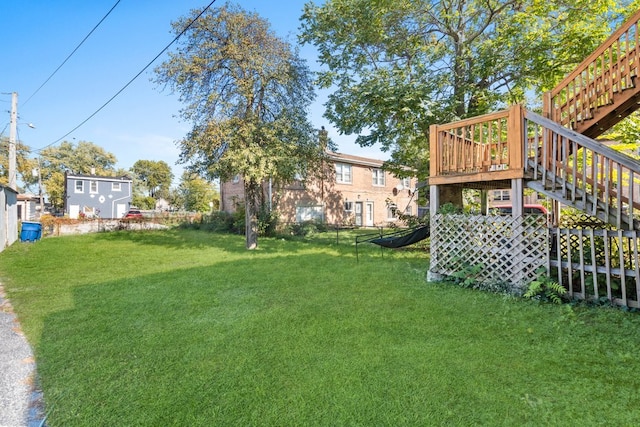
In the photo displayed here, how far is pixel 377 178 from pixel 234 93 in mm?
14309

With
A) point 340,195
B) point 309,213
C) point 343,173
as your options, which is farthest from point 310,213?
point 343,173

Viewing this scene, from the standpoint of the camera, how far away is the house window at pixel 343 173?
2097cm

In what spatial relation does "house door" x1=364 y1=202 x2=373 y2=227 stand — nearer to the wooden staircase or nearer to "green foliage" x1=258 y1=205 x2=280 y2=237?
"green foliage" x1=258 y1=205 x2=280 y2=237

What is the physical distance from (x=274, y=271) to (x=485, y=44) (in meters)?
8.12

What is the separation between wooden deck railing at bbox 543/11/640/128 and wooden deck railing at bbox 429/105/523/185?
0.93 meters

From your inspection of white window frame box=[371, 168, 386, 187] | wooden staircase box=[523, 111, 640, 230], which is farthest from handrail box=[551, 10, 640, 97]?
white window frame box=[371, 168, 386, 187]

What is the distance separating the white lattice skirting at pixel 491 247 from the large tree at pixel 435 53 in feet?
13.2

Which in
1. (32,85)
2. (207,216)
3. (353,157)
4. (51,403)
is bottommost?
(51,403)

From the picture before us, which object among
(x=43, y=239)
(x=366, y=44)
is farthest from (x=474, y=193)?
(x=43, y=239)

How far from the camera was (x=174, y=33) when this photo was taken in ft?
35.9

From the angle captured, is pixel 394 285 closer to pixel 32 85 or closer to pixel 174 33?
pixel 174 33

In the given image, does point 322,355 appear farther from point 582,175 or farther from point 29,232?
point 29,232

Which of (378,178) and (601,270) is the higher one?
(378,178)

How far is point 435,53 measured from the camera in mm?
9438
